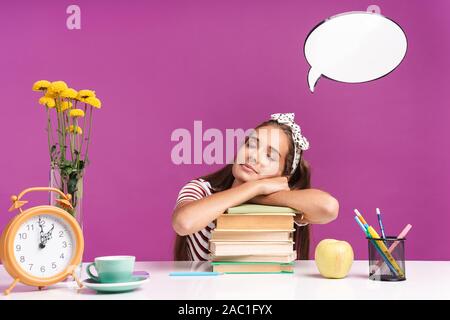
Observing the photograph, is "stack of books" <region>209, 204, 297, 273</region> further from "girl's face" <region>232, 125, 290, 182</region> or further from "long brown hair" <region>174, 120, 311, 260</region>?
"long brown hair" <region>174, 120, 311, 260</region>

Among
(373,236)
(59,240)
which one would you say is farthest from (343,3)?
(59,240)

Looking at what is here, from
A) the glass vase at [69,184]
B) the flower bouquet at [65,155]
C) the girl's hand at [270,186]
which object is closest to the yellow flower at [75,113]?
the flower bouquet at [65,155]

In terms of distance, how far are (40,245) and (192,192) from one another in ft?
2.38

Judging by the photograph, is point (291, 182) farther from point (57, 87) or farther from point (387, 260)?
point (57, 87)

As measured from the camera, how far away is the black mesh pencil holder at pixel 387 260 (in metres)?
1.41

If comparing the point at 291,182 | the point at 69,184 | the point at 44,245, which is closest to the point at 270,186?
the point at 291,182

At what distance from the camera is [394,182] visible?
118 inches

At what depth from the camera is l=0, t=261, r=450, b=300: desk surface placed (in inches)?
46.9

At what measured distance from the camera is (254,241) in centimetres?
155

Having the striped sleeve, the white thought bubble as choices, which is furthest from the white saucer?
the white thought bubble

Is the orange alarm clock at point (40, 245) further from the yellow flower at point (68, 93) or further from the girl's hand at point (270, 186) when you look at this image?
the girl's hand at point (270, 186)

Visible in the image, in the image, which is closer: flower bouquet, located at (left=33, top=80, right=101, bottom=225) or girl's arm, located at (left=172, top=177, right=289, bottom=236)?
flower bouquet, located at (left=33, top=80, right=101, bottom=225)

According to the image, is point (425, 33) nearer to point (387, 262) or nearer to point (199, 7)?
point (199, 7)

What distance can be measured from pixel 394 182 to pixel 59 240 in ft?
6.81
